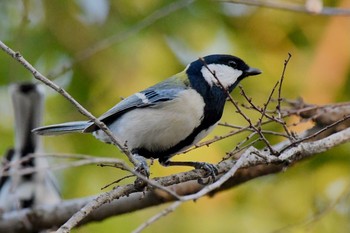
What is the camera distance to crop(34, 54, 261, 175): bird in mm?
2486

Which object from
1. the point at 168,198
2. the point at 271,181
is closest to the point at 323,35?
the point at 271,181

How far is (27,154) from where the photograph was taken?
356 cm

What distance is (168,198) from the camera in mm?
3078

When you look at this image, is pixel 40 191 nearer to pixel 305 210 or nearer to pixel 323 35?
pixel 305 210

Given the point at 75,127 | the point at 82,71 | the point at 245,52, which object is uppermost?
the point at 82,71

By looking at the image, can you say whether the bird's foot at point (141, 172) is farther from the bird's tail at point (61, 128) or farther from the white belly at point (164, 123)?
the bird's tail at point (61, 128)

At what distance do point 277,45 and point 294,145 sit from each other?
6.29 feet

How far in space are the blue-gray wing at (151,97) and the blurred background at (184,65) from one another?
1.01m

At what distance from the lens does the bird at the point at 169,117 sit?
2486 mm

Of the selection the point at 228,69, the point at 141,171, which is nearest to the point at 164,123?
the point at 141,171

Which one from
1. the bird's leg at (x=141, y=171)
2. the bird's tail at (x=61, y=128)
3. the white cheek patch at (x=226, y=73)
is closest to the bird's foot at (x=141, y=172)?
the bird's leg at (x=141, y=171)

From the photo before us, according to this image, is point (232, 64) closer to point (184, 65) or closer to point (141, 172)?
point (141, 172)

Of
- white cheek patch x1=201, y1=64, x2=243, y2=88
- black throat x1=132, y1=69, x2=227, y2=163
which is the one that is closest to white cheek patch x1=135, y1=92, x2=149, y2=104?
black throat x1=132, y1=69, x2=227, y2=163

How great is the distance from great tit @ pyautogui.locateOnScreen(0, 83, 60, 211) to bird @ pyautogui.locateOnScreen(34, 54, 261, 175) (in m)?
0.71
